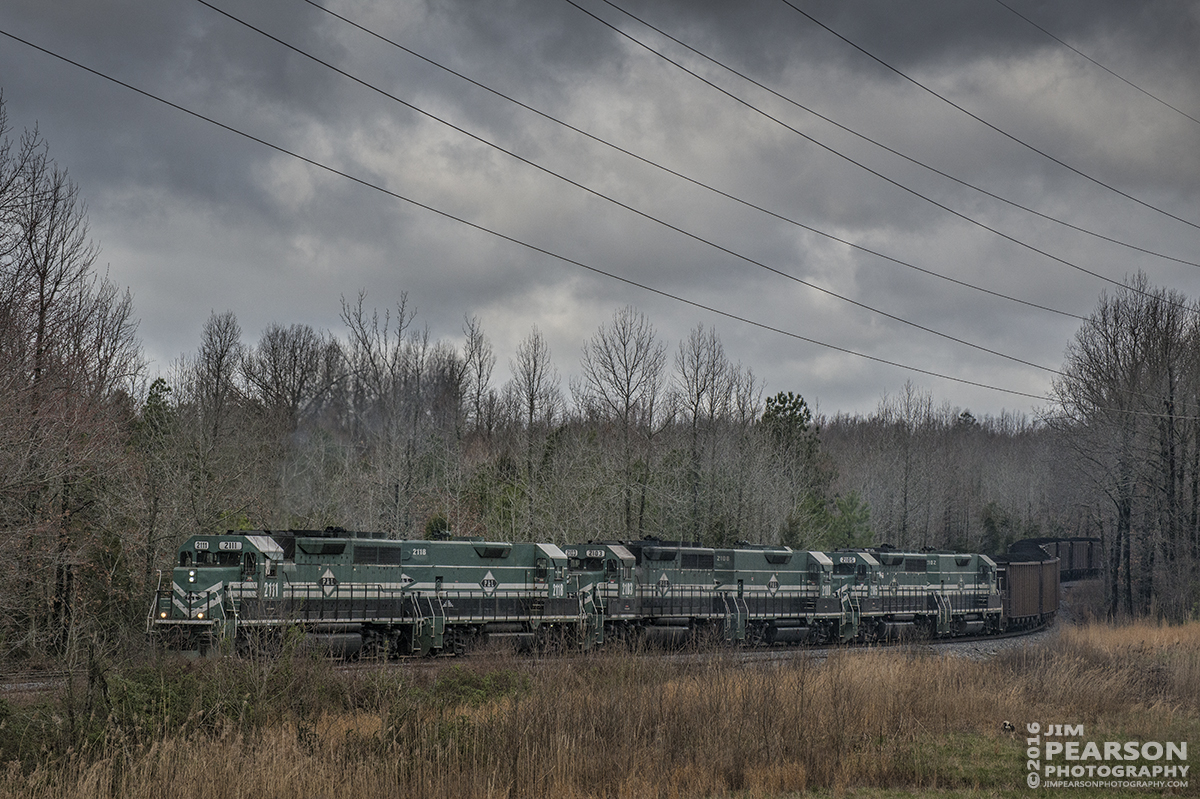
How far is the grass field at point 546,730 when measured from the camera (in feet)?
34.5

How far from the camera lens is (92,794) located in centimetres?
950

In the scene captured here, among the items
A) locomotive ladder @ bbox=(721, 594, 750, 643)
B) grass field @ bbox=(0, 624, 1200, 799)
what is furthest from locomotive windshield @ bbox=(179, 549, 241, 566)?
locomotive ladder @ bbox=(721, 594, 750, 643)

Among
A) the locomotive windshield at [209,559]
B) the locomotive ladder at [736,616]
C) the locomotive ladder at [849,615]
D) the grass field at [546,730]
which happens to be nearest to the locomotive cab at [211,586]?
the locomotive windshield at [209,559]

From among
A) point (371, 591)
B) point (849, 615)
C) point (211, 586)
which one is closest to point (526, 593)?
point (371, 591)

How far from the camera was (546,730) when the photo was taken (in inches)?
475

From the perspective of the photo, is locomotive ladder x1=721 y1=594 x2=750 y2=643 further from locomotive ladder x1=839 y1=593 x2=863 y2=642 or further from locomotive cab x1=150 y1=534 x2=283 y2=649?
locomotive cab x1=150 y1=534 x2=283 y2=649

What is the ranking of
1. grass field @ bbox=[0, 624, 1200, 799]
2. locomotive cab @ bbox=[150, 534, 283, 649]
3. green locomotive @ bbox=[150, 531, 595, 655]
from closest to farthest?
grass field @ bbox=[0, 624, 1200, 799], locomotive cab @ bbox=[150, 534, 283, 649], green locomotive @ bbox=[150, 531, 595, 655]

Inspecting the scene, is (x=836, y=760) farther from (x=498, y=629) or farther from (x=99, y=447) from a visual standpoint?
(x=99, y=447)

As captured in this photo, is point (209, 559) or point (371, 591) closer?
point (209, 559)

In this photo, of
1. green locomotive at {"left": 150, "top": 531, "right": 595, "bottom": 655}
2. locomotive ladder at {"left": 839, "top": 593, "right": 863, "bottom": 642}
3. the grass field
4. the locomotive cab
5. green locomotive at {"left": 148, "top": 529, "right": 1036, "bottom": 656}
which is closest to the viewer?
the grass field

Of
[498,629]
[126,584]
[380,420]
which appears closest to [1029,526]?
[380,420]

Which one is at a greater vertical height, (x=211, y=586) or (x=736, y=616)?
(x=211, y=586)

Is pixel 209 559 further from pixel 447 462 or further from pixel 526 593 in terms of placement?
pixel 447 462

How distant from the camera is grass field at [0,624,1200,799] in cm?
1052
